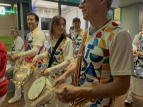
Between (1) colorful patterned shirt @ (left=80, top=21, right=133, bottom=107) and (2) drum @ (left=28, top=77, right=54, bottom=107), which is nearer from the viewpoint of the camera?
(1) colorful patterned shirt @ (left=80, top=21, right=133, bottom=107)

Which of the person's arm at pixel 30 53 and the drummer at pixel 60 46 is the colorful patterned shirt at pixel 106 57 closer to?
the drummer at pixel 60 46

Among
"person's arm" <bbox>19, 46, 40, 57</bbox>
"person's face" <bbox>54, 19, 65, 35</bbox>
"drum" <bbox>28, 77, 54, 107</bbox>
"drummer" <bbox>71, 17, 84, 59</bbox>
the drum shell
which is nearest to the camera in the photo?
"drum" <bbox>28, 77, 54, 107</bbox>

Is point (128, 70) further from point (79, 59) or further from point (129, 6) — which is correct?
point (129, 6)

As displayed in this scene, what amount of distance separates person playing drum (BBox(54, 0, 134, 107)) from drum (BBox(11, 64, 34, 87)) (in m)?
1.19

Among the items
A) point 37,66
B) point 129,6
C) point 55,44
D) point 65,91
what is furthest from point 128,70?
point 129,6

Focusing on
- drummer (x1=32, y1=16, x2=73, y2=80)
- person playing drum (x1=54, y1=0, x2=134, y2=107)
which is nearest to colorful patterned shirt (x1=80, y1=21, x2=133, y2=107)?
person playing drum (x1=54, y1=0, x2=134, y2=107)

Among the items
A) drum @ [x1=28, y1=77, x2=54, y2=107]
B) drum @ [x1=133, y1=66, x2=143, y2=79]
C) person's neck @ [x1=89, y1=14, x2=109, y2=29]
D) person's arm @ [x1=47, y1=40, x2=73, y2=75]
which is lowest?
drum @ [x1=28, y1=77, x2=54, y2=107]

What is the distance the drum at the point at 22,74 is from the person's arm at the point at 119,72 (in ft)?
4.64

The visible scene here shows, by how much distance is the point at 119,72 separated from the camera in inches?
25.6

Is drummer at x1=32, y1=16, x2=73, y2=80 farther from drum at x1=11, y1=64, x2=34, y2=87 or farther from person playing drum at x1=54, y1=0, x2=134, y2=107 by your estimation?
person playing drum at x1=54, y1=0, x2=134, y2=107

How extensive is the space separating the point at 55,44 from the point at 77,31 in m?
2.07

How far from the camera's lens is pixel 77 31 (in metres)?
3.69

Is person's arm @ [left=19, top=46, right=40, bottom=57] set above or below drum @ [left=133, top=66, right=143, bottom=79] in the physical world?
above

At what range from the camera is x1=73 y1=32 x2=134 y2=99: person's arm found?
2.12 feet
